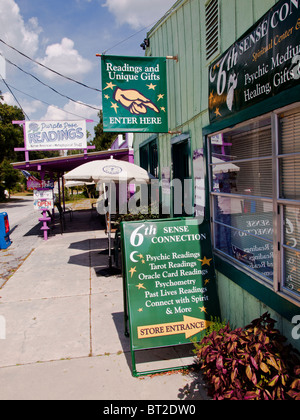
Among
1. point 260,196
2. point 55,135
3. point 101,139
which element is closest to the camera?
point 260,196

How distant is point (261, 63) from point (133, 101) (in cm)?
288

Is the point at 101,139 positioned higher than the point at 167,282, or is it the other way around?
the point at 101,139

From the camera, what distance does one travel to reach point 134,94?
18.0ft

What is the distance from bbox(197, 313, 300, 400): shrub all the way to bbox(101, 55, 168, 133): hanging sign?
385 centimetres

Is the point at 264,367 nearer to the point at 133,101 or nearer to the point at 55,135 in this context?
the point at 133,101

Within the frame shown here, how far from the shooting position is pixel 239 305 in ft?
12.0

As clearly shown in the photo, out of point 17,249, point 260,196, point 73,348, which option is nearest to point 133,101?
point 260,196

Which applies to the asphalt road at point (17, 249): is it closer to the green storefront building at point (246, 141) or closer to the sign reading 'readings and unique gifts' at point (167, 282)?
the sign reading 'readings and unique gifts' at point (167, 282)

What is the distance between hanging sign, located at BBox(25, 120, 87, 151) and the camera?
35.8ft

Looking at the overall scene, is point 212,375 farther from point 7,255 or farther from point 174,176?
point 7,255

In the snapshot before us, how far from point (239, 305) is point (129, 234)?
1430 millimetres

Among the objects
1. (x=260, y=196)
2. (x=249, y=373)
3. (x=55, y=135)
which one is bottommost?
(x=249, y=373)

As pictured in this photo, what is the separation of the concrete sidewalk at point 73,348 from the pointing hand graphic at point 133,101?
308 cm
